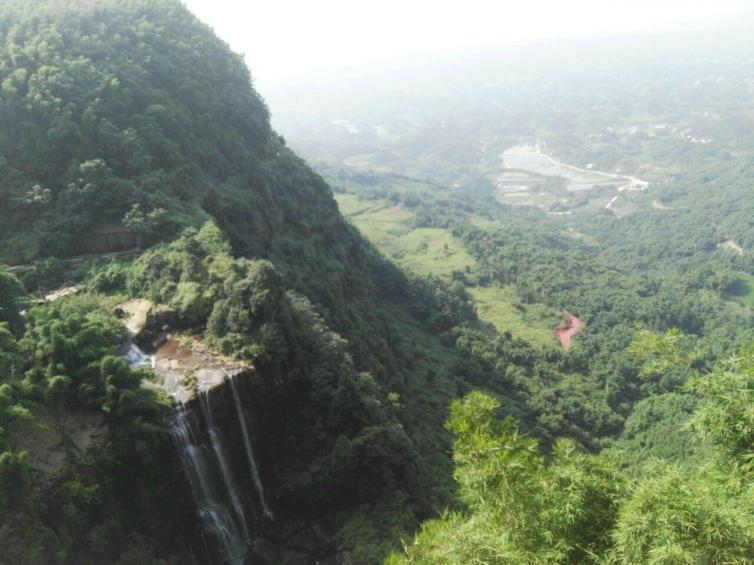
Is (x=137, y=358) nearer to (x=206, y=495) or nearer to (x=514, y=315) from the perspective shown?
(x=206, y=495)

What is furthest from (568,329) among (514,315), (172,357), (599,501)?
(599,501)

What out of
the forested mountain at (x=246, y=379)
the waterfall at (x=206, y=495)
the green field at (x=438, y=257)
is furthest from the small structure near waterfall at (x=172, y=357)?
the green field at (x=438, y=257)

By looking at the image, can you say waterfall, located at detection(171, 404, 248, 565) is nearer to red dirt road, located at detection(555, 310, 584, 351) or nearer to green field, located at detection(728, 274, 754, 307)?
red dirt road, located at detection(555, 310, 584, 351)

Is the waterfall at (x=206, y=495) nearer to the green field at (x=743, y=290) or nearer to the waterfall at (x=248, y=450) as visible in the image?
the waterfall at (x=248, y=450)

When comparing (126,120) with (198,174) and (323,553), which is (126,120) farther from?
(323,553)

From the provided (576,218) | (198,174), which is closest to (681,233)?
(576,218)

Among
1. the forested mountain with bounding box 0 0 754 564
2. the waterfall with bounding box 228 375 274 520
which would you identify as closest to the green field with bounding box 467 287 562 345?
the forested mountain with bounding box 0 0 754 564
